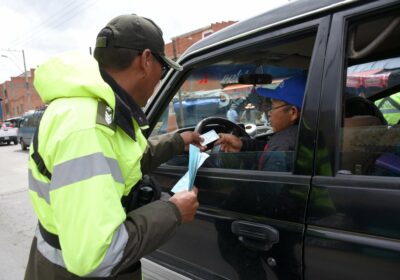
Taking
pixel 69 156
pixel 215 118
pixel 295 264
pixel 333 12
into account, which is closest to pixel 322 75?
pixel 333 12

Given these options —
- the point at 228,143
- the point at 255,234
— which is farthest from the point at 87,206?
the point at 228,143

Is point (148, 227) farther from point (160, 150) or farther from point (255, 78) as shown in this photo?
point (255, 78)

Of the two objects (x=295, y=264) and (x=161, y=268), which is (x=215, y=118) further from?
(x=295, y=264)

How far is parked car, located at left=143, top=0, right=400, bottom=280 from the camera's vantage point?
4.10 ft

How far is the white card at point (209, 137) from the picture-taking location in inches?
91.4

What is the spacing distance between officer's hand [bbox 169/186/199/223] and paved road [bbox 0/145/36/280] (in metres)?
3.13

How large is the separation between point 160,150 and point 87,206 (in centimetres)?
110

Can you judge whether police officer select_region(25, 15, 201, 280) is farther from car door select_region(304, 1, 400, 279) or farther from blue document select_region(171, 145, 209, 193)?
→ car door select_region(304, 1, 400, 279)

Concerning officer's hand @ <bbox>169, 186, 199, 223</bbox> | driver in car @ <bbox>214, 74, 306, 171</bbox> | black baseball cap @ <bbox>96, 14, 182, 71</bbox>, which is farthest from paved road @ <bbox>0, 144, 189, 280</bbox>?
black baseball cap @ <bbox>96, 14, 182, 71</bbox>

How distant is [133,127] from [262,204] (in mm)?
620

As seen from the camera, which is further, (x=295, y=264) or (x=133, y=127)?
(x=295, y=264)

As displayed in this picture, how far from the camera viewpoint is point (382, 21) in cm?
145

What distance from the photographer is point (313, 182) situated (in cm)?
138

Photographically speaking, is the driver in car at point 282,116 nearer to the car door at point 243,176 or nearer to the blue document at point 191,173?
the car door at point 243,176
